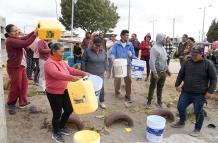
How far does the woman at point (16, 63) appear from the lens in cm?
625

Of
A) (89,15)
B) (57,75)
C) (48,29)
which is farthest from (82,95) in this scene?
(89,15)

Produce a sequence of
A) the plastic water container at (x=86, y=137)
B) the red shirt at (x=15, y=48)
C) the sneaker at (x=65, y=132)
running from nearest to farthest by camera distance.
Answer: the plastic water container at (x=86, y=137)
the sneaker at (x=65, y=132)
the red shirt at (x=15, y=48)

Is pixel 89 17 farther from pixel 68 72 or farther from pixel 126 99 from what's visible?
pixel 68 72

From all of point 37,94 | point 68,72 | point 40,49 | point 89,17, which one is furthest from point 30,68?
point 89,17

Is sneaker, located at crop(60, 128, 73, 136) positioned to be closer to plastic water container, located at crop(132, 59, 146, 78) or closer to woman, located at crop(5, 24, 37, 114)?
woman, located at crop(5, 24, 37, 114)

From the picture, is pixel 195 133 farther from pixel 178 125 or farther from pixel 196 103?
pixel 196 103

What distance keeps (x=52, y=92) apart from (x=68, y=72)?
455 mm

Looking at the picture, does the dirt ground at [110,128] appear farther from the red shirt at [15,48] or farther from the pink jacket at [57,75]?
the red shirt at [15,48]

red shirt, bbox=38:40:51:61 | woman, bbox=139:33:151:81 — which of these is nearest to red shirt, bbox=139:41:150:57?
woman, bbox=139:33:151:81

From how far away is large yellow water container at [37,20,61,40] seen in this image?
18.4ft

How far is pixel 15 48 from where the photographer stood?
6.51 meters

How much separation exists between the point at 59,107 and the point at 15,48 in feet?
6.15

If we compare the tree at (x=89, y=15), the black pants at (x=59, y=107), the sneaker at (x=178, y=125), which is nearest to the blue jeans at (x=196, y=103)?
the sneaker at (x=178, y=125)

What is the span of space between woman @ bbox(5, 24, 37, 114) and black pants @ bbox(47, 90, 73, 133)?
1317 millimetres
